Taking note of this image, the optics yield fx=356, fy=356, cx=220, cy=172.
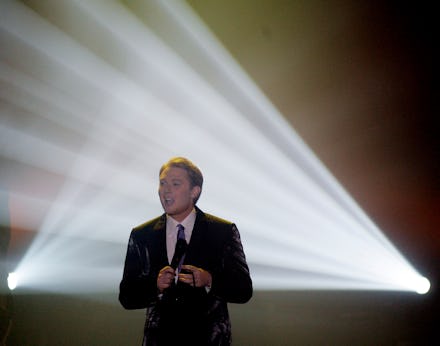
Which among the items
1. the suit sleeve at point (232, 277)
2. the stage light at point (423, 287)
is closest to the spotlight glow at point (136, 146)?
the stage light at point (423, 287)

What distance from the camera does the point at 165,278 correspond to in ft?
5.10

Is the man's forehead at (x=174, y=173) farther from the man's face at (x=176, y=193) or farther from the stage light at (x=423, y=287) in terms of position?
the stage light at (x=423, y=287)

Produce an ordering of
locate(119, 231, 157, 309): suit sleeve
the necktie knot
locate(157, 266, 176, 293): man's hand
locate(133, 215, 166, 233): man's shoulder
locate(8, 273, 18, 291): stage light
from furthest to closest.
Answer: locate(8, 273, 18, 291): stage light
locate(133, 215, 166, 233): man's shoulder
the necktie knot
locate(119, 231, 157, 309): suit sleeve
locate(157, 266, 176, 293): man's hand

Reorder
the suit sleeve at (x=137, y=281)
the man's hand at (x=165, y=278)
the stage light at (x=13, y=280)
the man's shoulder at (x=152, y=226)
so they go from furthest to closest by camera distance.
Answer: the stage light at (x=13, y=280)
the man's shoulder at (x=152, y=226)
the suit sleeve at (x=137, y=281)
the man's hand at (x=165, y=278)

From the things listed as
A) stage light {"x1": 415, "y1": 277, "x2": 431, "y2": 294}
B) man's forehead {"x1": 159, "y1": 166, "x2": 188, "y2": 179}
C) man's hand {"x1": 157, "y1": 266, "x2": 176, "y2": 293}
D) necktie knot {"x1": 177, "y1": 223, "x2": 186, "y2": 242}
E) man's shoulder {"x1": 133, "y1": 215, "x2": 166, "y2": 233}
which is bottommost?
man's hand {"x1": 157, "y1": 266, "x2": 176, "y2": 293}

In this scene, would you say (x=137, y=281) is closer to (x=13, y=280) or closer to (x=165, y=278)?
(x=165, y=278)

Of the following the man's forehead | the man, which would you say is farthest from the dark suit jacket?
the man's forehead

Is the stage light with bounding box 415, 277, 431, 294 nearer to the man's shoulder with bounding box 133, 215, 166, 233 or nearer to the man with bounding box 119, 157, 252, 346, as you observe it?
the man with bounding box 119, 157, 252, 346

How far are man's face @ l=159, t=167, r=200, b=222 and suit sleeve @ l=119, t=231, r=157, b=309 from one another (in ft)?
0.82

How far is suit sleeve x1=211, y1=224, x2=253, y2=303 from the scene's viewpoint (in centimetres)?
172

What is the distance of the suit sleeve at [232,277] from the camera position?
5.64 ft

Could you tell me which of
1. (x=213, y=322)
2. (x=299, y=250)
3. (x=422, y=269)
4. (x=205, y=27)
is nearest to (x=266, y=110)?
(x=205, y=27)

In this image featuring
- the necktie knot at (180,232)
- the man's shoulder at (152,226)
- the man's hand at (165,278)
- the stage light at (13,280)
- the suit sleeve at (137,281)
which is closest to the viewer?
the man's hand at (165,278)

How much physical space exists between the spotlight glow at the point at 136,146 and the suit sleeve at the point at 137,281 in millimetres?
1816
